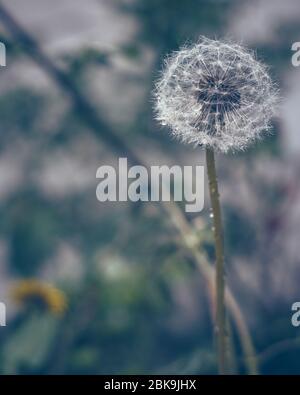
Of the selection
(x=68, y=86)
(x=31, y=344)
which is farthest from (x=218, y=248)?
(x=68, y=86)

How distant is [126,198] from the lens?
1.56 metres

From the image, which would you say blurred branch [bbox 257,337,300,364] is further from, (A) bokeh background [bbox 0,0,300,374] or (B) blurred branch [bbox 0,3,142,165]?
(B) blurred branch [bbox 0,3,142,165]

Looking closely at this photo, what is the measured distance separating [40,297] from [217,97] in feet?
2.73

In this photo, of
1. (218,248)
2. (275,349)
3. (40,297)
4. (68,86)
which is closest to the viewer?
(218,248)

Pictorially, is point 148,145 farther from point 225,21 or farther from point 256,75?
point 256,75

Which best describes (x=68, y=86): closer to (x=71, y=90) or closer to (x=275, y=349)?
(x=71, y=90)

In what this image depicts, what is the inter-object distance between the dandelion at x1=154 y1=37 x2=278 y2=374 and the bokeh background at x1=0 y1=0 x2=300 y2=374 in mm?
654

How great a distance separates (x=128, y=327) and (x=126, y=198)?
299 millimetres

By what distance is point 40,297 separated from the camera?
144cm

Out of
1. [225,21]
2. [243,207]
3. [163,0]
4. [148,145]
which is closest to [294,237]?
[243,207]

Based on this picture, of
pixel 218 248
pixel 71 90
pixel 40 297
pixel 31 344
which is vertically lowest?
pixel 218 248

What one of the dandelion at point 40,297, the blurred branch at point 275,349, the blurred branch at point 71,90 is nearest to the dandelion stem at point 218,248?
the blurred branch at point 275,349

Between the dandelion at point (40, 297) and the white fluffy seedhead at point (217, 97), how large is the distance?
75 centimetres

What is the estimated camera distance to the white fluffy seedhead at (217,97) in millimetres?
727
